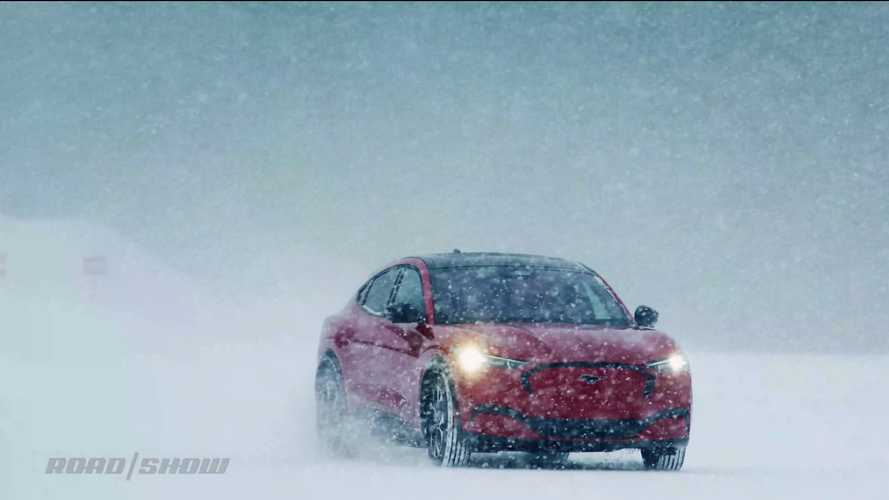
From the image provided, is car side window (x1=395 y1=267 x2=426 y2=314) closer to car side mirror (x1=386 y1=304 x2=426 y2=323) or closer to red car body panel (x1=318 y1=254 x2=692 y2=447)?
car side mirror (x1=386 y1=304 x2=426 y2=323)

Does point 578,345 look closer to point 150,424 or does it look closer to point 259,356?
point 150,424

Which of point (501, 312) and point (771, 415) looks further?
point (771, 415)

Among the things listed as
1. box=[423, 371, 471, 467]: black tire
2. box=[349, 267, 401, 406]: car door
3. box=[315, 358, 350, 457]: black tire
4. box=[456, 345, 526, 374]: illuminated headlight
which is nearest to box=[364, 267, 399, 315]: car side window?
box=[349, 267, 401, 406]: car door

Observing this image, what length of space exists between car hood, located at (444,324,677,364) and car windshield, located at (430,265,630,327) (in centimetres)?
41

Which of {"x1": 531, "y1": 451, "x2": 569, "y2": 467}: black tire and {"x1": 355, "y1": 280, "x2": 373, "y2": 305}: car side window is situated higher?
{"x1": 355, "y1": 280, "x2": 373, "y2": 305}: car side window

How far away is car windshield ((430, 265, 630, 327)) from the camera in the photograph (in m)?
12.5

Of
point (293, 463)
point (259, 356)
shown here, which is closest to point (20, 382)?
point (259, 356)

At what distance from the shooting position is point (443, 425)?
11.7 meters

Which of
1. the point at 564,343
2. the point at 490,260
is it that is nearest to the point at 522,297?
the point at 490,260

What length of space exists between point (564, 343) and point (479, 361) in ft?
2.12

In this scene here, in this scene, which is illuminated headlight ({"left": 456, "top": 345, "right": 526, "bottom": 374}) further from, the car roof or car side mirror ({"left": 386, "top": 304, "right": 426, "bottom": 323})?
the car roof

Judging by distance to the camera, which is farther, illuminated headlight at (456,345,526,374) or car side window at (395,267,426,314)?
car side window at (395,267,426,314)

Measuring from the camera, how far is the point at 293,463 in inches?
487

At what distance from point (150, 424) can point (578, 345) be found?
552cm
